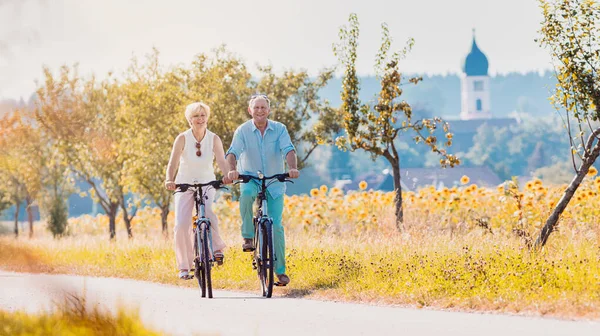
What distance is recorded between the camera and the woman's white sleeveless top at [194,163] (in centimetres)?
1153

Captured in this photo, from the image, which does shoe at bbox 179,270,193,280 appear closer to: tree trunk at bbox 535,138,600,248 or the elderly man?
the elderly man

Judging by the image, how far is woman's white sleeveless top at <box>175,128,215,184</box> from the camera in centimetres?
1153

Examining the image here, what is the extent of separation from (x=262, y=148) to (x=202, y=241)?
1.09m

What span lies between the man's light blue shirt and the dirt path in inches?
48.8

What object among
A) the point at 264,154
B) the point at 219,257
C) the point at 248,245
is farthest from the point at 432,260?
the point at 219,257

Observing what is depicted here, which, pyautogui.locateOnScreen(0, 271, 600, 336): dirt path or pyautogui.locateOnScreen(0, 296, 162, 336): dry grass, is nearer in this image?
pyautogui.locateOnScreen(0, 296, 162, 336): dry grass

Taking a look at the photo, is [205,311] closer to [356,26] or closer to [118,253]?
[118,253]

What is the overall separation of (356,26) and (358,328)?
10517 millimetres

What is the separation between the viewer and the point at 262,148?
11109 millimetres

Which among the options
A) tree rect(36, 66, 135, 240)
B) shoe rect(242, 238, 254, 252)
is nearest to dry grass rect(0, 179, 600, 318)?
shoe rect(242, 238, 254, 252)

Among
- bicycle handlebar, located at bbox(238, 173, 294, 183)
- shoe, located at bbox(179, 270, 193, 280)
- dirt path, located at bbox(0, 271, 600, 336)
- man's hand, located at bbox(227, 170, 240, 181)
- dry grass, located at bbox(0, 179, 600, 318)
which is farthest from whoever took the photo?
shoe, located at bbox(179, 270, 193, 280)

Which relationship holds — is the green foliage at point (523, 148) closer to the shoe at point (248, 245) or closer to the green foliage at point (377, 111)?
the green foliage at point (377, 111)

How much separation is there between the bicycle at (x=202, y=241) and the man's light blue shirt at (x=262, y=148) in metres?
0.37

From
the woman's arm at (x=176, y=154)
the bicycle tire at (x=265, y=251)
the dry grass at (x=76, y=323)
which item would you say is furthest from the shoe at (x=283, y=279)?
the dry grass at (x=76, y=323)
